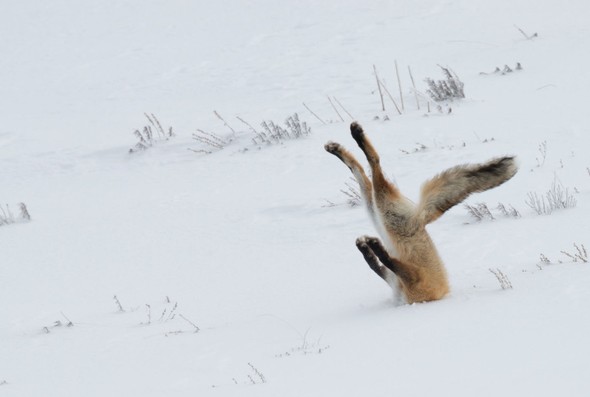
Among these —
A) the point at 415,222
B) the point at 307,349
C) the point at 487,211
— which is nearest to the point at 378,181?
the point at 415,222

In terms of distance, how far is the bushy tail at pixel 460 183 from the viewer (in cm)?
567

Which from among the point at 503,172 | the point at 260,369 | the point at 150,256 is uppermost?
the point at 503,172

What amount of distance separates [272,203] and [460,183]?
3724mm

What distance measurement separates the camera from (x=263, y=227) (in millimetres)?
8711

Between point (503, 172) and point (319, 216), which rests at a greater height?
point (503, 172)

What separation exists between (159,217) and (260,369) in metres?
4.65

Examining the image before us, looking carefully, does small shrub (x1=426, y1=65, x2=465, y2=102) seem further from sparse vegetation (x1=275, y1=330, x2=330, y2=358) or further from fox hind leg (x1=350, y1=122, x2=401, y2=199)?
sparse vegetation (x1=275, y1=330, x2=330, y2=358)

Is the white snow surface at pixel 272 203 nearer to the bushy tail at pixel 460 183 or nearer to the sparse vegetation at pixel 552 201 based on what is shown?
the sparse vegetation at pixel 552 201

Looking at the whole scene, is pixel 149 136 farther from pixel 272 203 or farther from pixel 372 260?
pixel 372 260

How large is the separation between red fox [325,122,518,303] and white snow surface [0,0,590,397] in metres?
0.19

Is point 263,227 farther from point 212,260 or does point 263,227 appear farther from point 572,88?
point 572,88

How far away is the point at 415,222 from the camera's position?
5953 millimetres

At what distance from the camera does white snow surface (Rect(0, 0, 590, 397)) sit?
502cm

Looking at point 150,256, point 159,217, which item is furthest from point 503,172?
→ point 159,217
